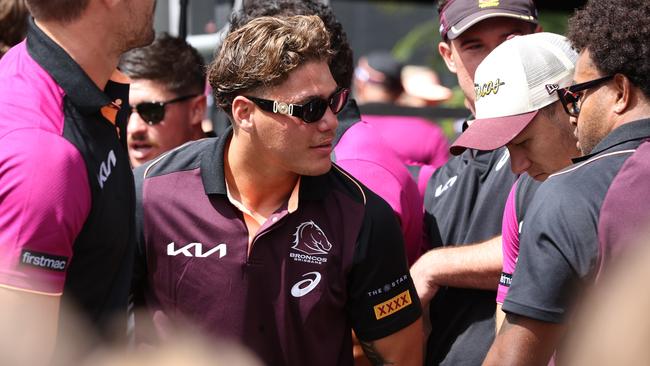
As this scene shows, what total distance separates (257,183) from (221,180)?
13 centimetres

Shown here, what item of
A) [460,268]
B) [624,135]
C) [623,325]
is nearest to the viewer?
[623,325]

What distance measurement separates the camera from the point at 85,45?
2635 millimetres

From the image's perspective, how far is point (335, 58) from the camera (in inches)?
143

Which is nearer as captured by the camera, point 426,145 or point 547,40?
point 547,40

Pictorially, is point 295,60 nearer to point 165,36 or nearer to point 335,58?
point 335,58

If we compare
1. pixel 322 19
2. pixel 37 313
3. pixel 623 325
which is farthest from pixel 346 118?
pixel 623 325

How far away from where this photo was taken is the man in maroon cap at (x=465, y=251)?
3373 millimetres

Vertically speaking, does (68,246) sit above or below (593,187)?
below

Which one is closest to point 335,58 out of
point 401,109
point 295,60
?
point 295,60

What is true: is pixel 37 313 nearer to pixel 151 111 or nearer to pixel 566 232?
pixel 566 232

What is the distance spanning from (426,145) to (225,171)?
3.19 metres

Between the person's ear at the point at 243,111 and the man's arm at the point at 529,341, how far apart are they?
1.13 m

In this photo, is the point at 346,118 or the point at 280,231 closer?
the point at 280,231

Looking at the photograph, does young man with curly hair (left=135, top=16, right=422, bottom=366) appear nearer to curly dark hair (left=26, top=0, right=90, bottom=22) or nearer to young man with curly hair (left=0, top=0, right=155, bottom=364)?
young man with curly hair (left=0, top=0, right=155, bottom=364)
